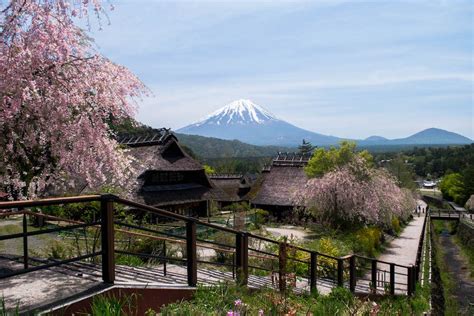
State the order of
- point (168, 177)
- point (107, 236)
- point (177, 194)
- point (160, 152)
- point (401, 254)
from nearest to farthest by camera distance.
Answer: point (107, 236) < point (401, 254) < point (160, 152) < point (177, 194) < point (168, 177)

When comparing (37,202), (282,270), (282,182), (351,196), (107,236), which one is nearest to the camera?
(37,202)

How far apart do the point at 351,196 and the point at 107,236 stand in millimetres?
23182

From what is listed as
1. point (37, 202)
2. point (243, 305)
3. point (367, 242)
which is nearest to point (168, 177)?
point (367, 242)

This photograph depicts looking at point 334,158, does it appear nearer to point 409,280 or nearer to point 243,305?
point 409,280

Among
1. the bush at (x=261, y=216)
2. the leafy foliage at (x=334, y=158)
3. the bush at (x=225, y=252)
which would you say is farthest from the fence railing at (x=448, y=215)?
the bush at (x=225, y=252)

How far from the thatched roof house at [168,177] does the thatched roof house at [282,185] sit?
4.45m

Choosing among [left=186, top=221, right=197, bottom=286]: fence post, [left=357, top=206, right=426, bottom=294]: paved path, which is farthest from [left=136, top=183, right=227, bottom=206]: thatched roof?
[left=186, top=221, right=197, bottom=286]: fence post

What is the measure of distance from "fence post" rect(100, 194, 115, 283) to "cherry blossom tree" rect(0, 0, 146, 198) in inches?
127

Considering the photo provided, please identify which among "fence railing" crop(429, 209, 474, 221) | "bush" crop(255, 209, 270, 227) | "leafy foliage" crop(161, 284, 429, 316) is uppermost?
"leafy foliage" crop(161, 284, 429, 316)

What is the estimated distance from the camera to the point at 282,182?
4019 centimetres

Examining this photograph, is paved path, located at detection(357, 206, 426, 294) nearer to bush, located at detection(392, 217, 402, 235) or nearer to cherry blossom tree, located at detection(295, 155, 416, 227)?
bush, located at detection(392, 217, 402, 235)

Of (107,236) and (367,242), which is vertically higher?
(107,236)

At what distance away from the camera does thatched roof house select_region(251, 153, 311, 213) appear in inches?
1519

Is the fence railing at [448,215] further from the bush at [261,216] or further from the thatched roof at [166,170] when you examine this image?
the thatched roof at [166,170]
